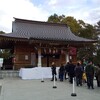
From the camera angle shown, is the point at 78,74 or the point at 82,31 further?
the point at 82,31

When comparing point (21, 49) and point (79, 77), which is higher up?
point (21, 49)

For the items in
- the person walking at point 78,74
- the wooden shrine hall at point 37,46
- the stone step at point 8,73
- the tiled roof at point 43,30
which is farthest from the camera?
the tiled roof at point 43,30

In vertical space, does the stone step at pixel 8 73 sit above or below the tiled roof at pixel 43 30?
below

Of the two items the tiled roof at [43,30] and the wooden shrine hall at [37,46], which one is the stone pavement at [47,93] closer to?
the wooden shrine hall at [37,46]

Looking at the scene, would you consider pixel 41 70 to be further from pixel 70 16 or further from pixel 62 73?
pixel 70 16

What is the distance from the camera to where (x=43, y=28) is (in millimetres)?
39125

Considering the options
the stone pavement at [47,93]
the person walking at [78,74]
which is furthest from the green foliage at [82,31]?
the stone pavement at [47,93]

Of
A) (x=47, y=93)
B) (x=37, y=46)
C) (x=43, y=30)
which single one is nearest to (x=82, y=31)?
(x=43, y=30)

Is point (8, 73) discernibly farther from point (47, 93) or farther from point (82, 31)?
point (82, 31)

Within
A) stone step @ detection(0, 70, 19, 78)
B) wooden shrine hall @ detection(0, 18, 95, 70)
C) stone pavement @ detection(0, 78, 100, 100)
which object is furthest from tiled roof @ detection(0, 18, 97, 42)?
stone pavement @ detection(0, 78, 100, 100)

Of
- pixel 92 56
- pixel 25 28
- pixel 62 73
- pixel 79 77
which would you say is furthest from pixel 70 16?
pixel 79 77

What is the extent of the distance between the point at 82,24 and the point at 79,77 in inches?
1482

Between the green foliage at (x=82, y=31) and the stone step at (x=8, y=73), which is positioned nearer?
the stone step at (x=8, y=73)

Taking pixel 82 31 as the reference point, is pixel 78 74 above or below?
below
